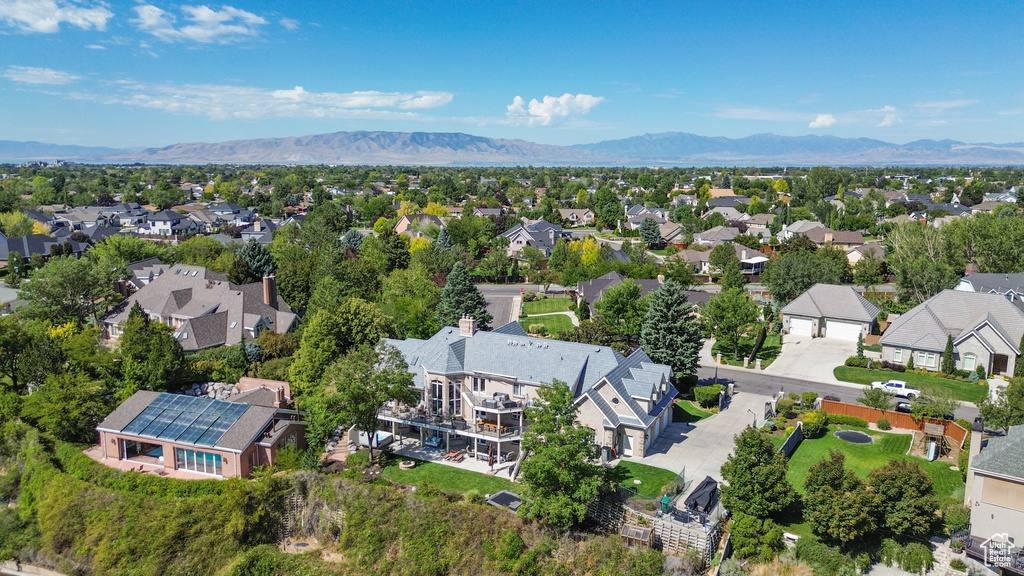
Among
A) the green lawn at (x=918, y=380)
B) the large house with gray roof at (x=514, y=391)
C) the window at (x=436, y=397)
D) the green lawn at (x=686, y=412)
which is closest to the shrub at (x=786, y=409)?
the green lawn at (x=686, y=412)

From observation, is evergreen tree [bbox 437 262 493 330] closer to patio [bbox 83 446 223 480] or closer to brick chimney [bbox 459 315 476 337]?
brick chimney [bbox 459 315 476 337]

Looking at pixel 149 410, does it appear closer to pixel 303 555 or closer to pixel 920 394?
pixel 303 555

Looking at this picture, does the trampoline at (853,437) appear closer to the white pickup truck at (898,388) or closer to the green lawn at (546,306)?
the white pickup truck at (898,388)

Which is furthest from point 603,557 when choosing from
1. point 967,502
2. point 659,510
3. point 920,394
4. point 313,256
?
point 313,256

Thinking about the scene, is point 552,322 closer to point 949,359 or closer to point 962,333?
point 949,359

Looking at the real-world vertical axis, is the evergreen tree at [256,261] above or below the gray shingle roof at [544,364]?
above

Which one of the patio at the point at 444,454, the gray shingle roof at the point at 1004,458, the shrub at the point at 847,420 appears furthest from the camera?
the shrub at the point at 847,420

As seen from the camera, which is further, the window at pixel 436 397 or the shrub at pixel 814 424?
the window at pixel 436 397

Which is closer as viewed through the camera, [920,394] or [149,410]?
[149,410]
